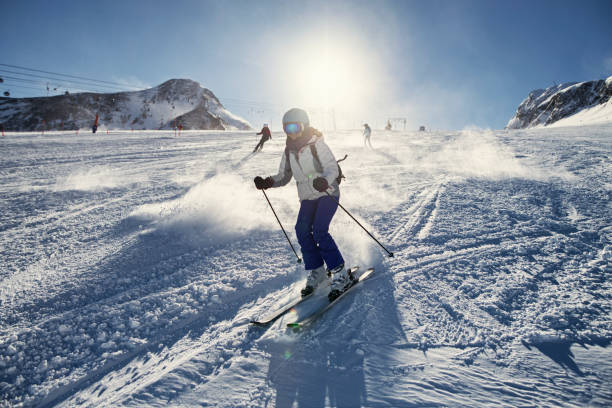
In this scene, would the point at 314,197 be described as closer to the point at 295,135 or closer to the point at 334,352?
the point at 295,135

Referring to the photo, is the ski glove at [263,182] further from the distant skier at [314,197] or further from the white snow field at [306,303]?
the white snow field at [306,303]

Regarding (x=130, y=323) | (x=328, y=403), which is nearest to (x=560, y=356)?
(x=328, y=403)

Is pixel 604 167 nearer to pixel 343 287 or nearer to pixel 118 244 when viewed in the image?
pixel 343 287

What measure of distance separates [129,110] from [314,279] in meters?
115

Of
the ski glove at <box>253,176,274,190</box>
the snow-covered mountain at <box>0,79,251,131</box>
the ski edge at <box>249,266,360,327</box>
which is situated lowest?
the ski edge at <box>249,266,360,327</box>

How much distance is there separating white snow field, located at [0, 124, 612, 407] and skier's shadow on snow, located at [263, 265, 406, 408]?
0.05 ft

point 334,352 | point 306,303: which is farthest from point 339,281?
point 334,352

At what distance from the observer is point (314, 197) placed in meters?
3.37

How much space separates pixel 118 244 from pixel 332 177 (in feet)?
12.4

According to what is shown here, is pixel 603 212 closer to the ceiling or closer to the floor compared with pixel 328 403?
closer to the ceiling

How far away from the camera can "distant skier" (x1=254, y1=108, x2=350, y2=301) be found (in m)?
3.26

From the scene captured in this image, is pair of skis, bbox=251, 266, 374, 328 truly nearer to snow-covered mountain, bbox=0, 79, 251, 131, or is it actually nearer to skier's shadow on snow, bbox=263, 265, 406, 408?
skier's shadow on snow, bbox=263, 265, 406, 408

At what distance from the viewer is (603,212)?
496 cm

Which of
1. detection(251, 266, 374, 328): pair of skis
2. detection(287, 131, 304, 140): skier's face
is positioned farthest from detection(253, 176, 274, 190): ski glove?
detection(251, 266, 374, 328): pair of skis
